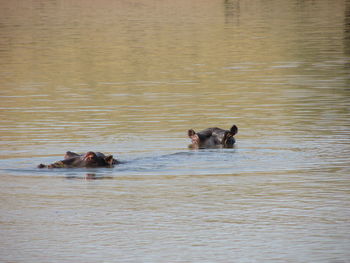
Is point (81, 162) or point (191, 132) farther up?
point (191, 132)

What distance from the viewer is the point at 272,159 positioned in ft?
56.1

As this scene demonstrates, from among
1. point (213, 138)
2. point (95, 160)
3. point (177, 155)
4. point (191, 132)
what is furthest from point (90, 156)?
point (213, 138)

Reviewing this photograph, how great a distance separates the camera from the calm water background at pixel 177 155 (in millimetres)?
11188

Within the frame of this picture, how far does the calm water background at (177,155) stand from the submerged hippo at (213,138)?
39 centimetres

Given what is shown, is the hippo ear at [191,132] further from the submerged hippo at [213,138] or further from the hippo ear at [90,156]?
the hippo ear at [90,156]

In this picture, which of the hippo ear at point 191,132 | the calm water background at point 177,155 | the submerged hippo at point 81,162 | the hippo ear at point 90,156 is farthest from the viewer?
the hippo ear at point 191,132

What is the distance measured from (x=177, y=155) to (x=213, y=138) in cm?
185

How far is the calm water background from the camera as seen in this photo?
1119 cm

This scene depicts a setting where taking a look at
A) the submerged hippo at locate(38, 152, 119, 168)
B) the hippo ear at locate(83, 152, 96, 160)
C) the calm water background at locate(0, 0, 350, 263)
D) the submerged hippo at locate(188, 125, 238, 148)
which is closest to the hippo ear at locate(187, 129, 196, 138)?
the submerged hippo at locate(188, 125, 238, 148)

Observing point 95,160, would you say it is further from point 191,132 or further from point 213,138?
point 213,138

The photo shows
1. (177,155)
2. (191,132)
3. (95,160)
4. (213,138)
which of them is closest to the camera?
(95,160)

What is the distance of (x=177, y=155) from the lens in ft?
57.9

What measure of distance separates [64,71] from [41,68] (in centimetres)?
143

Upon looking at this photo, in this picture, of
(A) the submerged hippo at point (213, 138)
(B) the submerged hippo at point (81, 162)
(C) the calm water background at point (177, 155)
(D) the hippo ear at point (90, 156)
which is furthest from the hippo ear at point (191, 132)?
(D) the hippo ear at point (90, 156)
